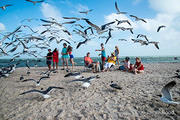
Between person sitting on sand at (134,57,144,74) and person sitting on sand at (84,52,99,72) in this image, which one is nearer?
person sitting on sand at (134,57,144,74)

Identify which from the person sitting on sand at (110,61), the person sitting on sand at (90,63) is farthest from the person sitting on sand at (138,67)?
the person sitting on sand at (90,63)

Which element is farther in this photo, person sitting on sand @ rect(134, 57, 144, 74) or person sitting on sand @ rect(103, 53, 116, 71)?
person sitting on sand @ rect(103, 53, 116, 71)

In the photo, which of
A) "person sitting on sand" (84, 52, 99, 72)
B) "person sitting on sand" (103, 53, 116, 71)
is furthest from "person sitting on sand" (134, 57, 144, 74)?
"person sitting on sand" (84, 52, 99, 72)

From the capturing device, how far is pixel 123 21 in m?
5.71

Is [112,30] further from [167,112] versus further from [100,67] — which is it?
[100,67]

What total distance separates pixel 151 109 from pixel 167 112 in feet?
1.20

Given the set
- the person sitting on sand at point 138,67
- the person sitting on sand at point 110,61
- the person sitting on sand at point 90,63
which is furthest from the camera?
the person sitting on sand at point 90,63

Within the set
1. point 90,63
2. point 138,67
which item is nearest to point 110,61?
point 90,63

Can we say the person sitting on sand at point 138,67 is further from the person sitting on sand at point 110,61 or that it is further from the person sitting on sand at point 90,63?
the person sitting on sand at point 90,63

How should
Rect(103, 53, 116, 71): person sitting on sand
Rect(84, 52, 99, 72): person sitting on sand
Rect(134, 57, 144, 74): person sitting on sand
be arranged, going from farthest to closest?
Rect(84, 52, 99, 72): person sitting on sand
Rect(103, 53, 116, 71): person sitting on sand
Rect(134, 57, 144, 74): person sitting on sand

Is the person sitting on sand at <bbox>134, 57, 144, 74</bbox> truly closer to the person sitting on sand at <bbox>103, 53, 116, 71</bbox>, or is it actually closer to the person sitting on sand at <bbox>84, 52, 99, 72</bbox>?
the person sitting on sand at <bbox>103, 53, 116, 71</bbox>

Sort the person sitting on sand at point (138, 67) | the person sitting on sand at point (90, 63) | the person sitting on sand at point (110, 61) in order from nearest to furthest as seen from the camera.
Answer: the person sitting on sand at point (138, 67), the person sitting on sand at point (110, 61), the person sitting on sand at point (90, 63)

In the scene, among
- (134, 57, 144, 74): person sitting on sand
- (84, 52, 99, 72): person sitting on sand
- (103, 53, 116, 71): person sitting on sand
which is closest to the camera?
(134, 57, 144, 74): person sitting on sand

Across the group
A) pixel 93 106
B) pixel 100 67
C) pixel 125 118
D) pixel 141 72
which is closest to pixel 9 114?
pixel 93 106
